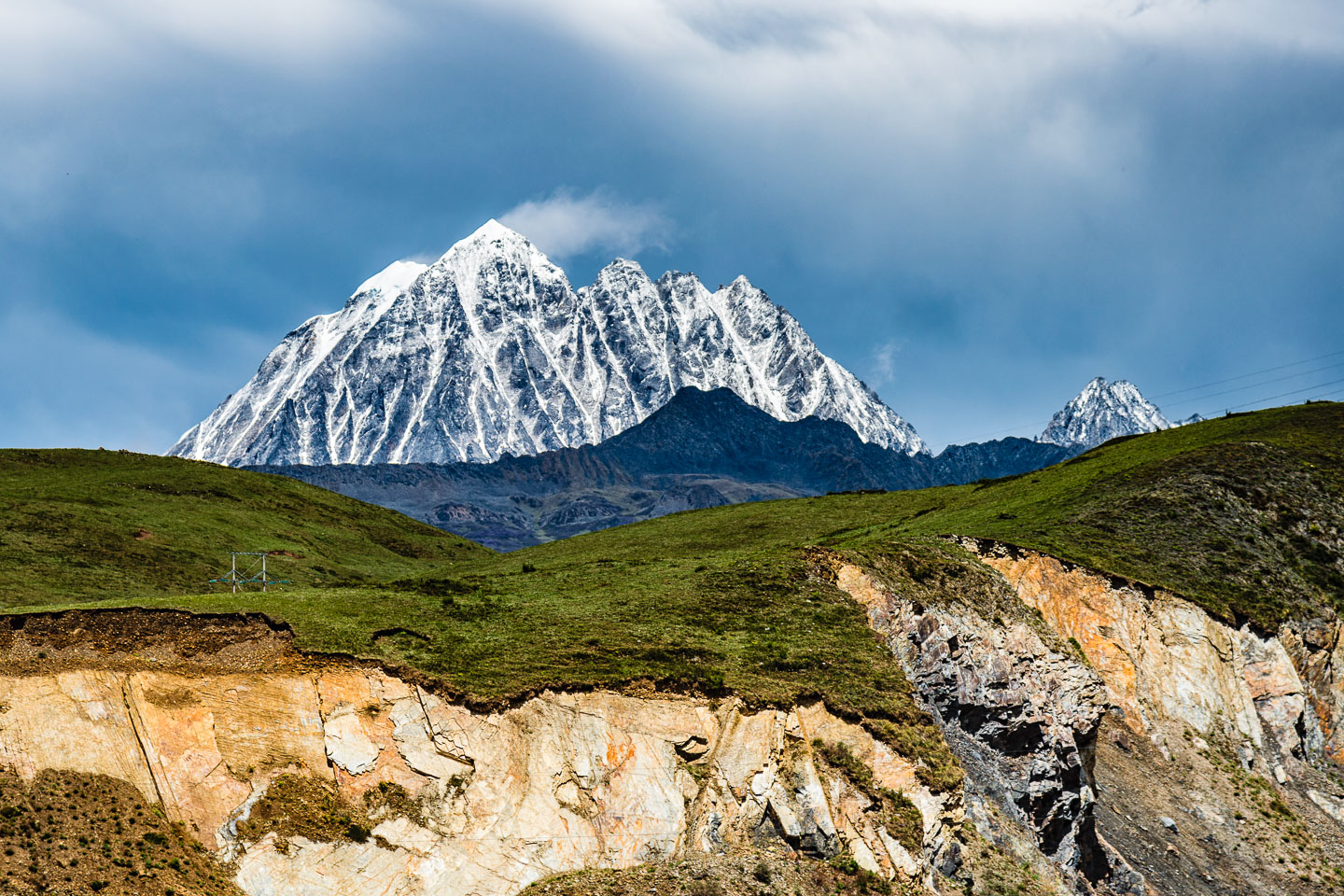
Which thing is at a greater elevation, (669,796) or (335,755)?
(335,755)

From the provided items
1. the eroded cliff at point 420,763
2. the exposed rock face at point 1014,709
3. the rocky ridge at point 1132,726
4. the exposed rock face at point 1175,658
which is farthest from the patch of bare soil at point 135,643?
the exposed rock face at point 1175,658

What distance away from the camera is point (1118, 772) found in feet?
153

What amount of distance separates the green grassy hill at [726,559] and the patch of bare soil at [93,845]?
8.11 m

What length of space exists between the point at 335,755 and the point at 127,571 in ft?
187

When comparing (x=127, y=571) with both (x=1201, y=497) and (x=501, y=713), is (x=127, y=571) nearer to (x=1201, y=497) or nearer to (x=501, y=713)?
(x=501, y=713)

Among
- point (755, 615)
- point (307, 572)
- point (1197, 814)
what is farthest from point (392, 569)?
point (1197, 814)

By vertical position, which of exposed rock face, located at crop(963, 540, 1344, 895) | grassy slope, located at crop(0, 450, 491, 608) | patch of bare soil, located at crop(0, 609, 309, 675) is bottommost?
exposed rock face, located at crop(963, 540, 1344, 895)

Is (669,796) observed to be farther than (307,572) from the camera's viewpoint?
No

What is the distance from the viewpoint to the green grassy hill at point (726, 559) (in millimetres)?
36625

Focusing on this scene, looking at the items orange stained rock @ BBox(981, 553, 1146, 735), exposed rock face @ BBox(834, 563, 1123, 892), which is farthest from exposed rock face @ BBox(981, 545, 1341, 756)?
exposed rock face @ BBox(834, 563, 1123, 892)

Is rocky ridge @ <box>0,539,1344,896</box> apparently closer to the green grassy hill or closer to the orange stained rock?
the green grassy hill

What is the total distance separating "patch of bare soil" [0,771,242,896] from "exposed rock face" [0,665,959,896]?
0.58 metres

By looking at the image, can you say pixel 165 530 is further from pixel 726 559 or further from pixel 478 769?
pixel 478 769

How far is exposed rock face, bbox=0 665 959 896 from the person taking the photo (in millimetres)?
30438
